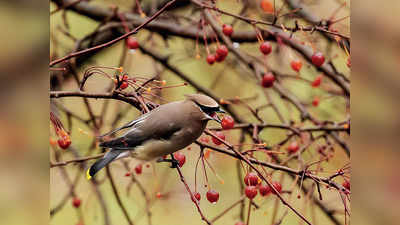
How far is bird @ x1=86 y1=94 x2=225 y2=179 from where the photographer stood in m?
1.63

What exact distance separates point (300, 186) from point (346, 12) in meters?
0.78

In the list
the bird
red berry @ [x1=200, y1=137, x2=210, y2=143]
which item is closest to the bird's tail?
the bird

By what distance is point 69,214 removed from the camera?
5.91 ft

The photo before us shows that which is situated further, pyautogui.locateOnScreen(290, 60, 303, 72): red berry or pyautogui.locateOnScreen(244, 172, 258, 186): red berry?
pyautogui.locateOnScreen(290, 60, 303, 72): red berry

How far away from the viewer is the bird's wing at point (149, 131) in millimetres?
1627

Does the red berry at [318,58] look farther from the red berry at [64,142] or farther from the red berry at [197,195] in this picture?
the red berry at [64,142]

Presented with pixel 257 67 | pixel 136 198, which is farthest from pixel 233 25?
pixel 136 198

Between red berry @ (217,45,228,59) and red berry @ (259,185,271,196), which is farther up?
red berry @ (217,45,228,59)

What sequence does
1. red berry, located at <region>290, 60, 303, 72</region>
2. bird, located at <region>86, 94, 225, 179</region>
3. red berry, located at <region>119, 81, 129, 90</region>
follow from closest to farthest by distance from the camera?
bird, located at <region>86, 94, 225, 179</region>, red berry, located at <region>119, 81, 129, 90</region>, red berry, located at <region>290, 60, 303, 72</region>

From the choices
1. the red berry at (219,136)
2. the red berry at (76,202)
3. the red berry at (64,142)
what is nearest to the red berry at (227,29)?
the red berry at (219,136)

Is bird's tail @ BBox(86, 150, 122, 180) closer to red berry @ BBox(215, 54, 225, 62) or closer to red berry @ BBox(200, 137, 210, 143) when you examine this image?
red berry @ BBox(200, 137, 210, 143)

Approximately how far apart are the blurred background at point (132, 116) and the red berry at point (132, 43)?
1.3 inches

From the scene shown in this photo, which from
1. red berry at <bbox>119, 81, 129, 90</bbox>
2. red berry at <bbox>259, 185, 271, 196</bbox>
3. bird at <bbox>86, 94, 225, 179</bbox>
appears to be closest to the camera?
bird at <bbox>86, 94, 225, 179</bbox>
